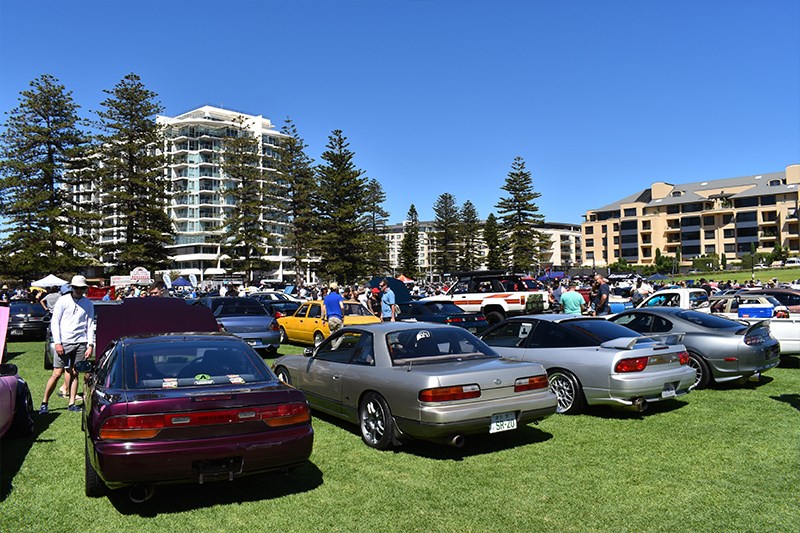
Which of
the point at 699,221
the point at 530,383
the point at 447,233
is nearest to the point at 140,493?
the point at 530,383

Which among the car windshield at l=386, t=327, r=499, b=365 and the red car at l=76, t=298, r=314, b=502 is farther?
the car windshield at l=386, t=327, r=499, b=365

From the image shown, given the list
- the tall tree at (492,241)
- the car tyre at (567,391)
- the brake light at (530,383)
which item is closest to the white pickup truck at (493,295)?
the car tyre at (567,391)

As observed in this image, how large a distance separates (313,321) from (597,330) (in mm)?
10519

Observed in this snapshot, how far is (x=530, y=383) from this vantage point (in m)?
6.45

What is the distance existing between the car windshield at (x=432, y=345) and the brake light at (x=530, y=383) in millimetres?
693

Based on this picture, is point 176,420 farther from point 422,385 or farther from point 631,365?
point 631,365

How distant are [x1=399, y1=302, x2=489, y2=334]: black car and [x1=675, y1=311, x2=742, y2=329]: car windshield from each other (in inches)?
268

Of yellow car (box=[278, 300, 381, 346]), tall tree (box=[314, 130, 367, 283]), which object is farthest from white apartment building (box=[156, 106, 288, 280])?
yellow car (box=[278, 300, 381, 346])

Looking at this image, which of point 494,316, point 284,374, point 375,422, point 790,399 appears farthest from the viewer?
point 494,316

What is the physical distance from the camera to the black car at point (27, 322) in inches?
757

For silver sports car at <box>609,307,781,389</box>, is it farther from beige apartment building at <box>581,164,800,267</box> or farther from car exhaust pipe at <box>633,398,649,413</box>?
beige apartment building at <box>581,164,800,267</box>

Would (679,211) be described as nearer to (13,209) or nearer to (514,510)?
(13,209)

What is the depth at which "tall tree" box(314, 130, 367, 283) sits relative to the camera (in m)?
57.4

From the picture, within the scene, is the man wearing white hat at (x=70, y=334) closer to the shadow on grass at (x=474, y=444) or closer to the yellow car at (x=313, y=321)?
the shadow on grass at (x=474, y=444)
